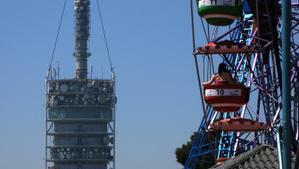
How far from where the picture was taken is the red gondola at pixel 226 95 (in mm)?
22484

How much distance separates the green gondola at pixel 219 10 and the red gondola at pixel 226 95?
6.45ft

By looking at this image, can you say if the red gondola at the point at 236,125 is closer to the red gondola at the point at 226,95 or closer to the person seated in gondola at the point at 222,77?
the red gondola at the point at 226,95

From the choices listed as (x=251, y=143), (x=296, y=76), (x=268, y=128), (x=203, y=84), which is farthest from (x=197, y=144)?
(x=203, y=84)

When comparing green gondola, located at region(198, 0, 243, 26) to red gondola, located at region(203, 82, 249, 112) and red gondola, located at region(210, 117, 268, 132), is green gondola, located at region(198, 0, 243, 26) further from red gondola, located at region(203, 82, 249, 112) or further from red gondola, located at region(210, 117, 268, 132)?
red gondola, located at region(210, 117, 268, 132)

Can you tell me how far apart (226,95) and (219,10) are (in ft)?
8.86

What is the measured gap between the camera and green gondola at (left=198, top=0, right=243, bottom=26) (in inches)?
816

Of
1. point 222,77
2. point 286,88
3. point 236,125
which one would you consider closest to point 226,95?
point 222,77

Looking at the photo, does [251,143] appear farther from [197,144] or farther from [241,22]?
[197,144]

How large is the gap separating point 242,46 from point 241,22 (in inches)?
665

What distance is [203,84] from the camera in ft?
73.1

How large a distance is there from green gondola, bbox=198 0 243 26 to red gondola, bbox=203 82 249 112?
1.97 m

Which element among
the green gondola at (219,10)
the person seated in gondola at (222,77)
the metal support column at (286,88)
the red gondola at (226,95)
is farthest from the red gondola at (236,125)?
the metal support column at (286,88)

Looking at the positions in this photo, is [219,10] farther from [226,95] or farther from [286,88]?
[286,88]

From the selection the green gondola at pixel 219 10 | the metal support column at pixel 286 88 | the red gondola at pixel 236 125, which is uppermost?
the green gondola at pixel 219 10
